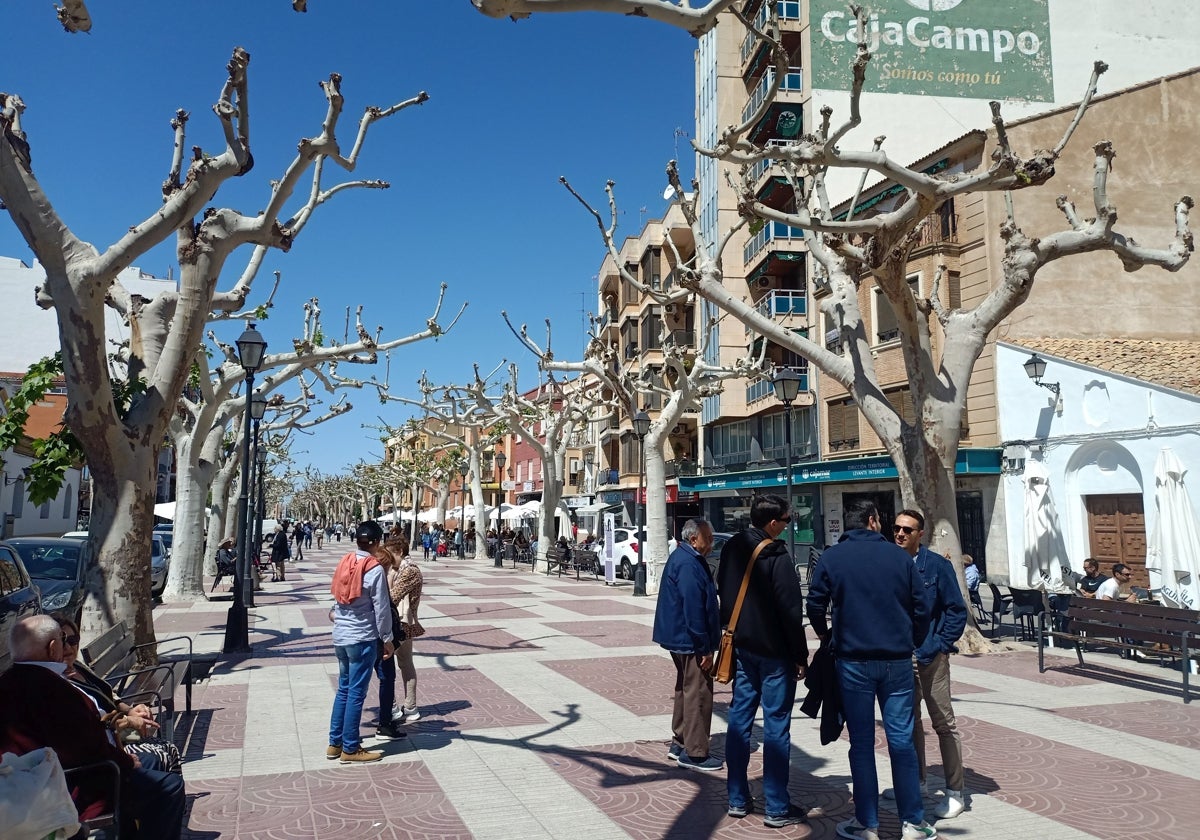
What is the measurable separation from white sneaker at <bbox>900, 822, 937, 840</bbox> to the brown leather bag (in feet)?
3.95

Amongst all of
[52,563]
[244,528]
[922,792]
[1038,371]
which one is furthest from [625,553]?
Result: [922,792]

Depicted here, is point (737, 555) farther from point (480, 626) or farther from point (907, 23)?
point (907, 23)

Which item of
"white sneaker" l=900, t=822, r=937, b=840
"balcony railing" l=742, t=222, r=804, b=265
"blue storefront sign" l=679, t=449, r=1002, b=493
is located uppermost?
"balcony railing" l=742, t=222, r=804, b=265

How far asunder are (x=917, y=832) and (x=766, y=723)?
0.93 m

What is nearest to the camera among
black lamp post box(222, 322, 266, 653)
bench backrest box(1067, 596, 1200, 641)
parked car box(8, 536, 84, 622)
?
bench backrest box(1067, 596, 1200, 641)

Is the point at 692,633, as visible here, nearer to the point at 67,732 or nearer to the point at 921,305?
the point at 67,732

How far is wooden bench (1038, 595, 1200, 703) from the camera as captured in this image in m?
8.50

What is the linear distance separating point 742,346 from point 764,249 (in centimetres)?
515

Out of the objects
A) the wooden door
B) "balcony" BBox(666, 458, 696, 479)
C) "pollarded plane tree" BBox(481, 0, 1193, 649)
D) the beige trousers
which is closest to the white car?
the wooden door

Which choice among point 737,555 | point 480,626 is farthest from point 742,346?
point 737,555

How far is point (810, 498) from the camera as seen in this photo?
30578 mm

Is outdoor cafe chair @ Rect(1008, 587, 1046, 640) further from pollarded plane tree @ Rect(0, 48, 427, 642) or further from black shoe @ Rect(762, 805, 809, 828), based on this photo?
pollarded plane tree @ Rect(0, 48, 427, 642)

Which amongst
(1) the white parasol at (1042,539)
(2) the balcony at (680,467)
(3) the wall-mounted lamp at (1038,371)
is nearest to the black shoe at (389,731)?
(1) the white parasol at (1042,539)

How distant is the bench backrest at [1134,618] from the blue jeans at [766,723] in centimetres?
557
